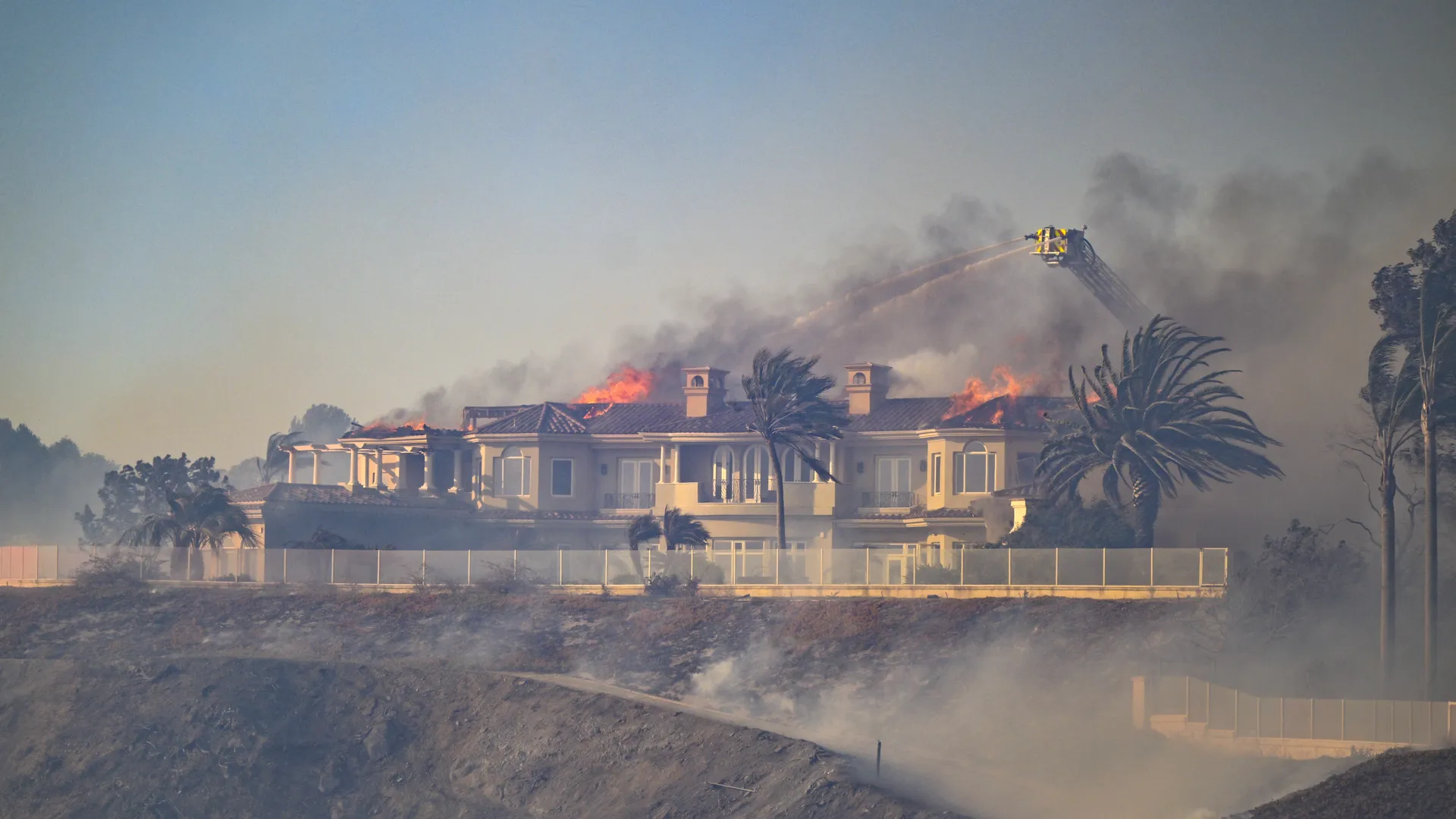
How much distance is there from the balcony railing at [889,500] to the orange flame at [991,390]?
4.09m

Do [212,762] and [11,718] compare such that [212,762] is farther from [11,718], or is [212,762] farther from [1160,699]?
[1160,699]

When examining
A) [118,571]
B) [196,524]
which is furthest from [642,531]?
[118,571]

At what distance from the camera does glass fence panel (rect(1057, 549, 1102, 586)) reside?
6009cm

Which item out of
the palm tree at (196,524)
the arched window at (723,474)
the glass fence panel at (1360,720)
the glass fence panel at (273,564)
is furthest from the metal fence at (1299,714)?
the palm tree at (196,524)

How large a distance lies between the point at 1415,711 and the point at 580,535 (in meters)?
44.5

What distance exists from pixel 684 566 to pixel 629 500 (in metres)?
16.6

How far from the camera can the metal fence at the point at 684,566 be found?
59.8 meters

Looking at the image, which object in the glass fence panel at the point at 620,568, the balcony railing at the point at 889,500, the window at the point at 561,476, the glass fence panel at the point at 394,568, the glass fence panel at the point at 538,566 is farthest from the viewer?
the window at the point at 561,476

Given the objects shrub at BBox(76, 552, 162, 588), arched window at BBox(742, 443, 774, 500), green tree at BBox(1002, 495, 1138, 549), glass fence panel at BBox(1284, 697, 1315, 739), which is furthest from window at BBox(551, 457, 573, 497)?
glass fence panel at BBox(1284, 697, 1315, 739)

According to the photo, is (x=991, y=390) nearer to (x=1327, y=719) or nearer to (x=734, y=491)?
(x=734, y=491)

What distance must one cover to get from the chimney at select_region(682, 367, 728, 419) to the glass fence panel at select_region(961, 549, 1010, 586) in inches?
997

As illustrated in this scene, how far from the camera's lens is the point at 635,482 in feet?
279

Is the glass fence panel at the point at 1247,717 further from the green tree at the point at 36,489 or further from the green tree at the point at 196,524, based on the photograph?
the green tree at the point at 36,489

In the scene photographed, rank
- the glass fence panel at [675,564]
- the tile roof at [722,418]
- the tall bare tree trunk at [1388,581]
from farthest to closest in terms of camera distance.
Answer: the tile roof at [722,418] < the glass fence panel at [675,564] < the tall bare tree trunk at [1388,581]
